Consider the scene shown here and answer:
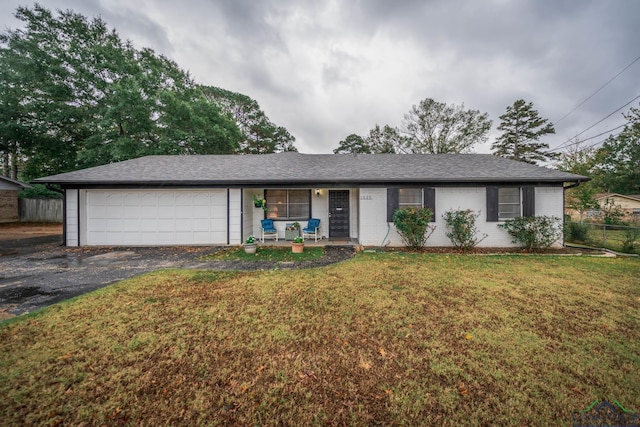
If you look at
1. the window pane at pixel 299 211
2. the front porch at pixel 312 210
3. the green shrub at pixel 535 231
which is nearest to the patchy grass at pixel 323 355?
the green shrub at pixel 535 231

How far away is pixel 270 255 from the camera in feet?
23.8

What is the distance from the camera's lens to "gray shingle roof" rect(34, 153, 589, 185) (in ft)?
26.8

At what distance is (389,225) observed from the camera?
8539 millimetres

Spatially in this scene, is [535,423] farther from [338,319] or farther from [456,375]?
[338,319]

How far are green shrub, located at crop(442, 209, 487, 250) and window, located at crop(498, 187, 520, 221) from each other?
1.06 metres

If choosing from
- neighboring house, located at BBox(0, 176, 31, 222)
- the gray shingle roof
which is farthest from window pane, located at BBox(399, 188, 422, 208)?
neighboring house, located at BBox(0, 176, 31, 222)

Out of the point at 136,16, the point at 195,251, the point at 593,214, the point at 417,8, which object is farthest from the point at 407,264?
the point at 136,16

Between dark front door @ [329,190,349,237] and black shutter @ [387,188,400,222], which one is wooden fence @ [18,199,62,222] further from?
black shutter @ [387,188,400,222]

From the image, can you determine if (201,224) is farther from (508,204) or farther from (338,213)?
(508,204)

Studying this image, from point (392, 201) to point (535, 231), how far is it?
466cm

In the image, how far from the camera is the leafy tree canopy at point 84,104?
49.0ft

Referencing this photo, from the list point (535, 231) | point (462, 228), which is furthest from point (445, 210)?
point (535, 231)

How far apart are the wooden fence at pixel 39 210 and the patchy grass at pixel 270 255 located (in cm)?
1647

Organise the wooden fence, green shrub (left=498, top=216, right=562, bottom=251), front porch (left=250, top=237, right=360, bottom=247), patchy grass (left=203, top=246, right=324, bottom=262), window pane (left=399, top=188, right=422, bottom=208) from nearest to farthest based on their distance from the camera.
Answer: patchy grass (left=203, top=246, right=324, bottom=262) < green shrub (left=498, top=216, right=562, bottom=251) < window pane (left=399, top=188, right=422, bottom=208) < front porch (left=250, top=237, right=360, bottom=247) < the wooden fence
